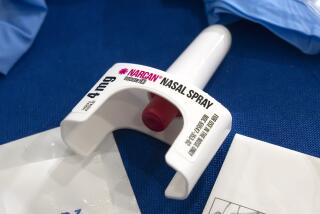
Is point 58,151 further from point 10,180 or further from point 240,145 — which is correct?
point 240,145

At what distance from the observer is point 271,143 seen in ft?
1.63

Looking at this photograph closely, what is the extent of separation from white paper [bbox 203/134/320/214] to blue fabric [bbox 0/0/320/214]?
0.02 m

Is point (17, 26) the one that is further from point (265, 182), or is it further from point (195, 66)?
point (265, 182)

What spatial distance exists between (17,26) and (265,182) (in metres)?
0.43

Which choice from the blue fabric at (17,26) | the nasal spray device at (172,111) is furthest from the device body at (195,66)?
the blue fabric at (17,26)

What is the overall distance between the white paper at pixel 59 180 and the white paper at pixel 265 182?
0.11 meters

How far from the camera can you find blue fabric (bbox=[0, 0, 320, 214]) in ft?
1.62

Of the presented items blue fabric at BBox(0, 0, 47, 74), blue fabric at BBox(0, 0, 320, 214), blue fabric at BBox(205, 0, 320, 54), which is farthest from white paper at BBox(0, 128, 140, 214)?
blue fabric at BBox(205, 0, 320, 54)

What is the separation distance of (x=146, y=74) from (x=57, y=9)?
32 cm

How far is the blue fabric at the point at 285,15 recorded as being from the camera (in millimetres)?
550

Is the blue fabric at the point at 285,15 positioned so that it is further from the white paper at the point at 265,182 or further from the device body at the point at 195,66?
the white paper at the point at 265,182

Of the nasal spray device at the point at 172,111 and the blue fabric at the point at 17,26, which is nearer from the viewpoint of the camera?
the nasal spray device at the point at 172,111

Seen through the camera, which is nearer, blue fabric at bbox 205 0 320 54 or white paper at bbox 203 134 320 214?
white paper at bbox 203 134 320 214

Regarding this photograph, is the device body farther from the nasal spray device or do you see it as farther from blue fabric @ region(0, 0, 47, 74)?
blue fabric @ region(0, 0, 47, 74)
